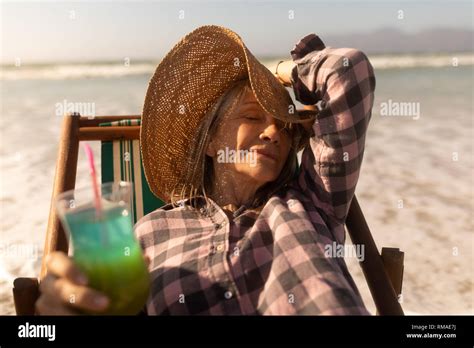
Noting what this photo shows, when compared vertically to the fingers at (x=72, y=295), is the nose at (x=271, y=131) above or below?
above

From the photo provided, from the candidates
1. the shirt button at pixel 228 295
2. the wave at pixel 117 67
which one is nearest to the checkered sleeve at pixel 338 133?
the shirt button at pixel 228 295

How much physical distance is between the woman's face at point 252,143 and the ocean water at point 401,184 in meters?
2.02

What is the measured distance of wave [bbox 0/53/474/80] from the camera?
50.7 feet

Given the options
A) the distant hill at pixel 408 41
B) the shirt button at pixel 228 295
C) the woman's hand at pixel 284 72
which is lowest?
the distant hill at pixel 408 41

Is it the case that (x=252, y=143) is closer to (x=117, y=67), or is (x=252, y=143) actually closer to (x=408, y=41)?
(x=117, y=67)

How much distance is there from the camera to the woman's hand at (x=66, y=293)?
1424 mm

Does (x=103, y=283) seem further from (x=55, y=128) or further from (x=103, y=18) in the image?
(x=103, y=18)

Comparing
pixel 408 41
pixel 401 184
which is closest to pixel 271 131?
pixel 401 184

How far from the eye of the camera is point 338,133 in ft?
6.91

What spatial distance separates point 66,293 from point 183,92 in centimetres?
125

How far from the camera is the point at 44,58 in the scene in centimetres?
1733

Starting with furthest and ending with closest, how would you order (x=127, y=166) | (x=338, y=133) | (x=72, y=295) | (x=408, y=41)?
(x=408, y=41), (x=127, y=166), (x=338, y=133), (x=72, y=295)

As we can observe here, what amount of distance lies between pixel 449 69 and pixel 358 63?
13810mm

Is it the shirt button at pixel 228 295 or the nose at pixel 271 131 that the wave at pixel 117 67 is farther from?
the shirt button at pixel 228 295
